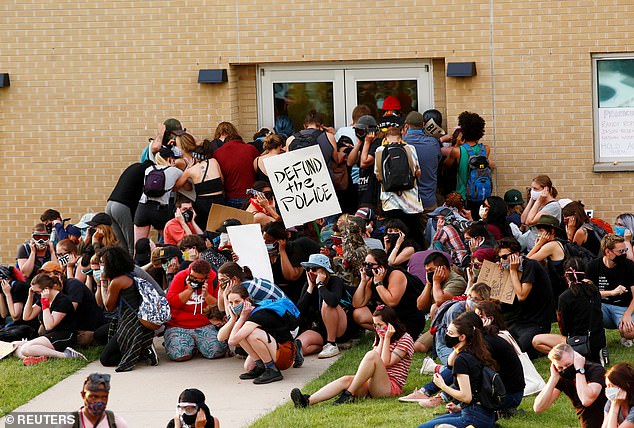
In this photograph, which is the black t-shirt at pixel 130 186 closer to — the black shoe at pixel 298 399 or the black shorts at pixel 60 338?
the black shorts at pixel 60 338

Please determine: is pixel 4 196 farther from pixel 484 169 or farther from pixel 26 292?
pixel 484 169

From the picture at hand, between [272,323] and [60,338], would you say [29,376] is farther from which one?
[272,323]

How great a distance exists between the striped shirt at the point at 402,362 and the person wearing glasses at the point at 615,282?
2585 mm

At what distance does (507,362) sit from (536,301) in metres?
2.50

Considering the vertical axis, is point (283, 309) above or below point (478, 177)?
below

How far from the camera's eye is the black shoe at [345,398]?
37.8 feet

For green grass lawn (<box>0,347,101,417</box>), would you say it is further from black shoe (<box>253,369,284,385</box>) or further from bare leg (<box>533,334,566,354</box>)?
bare leg (<box>533,334,566,354</box>)

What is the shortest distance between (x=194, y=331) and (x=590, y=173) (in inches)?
262

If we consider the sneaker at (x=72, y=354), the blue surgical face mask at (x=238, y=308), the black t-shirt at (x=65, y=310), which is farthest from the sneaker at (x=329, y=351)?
the black t-shirt at (x=65, y=310)

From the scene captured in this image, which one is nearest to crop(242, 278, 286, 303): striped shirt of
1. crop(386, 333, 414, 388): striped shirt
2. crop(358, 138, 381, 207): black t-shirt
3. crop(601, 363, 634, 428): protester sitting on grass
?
crop(386, 333, 414, 388): striped shirt

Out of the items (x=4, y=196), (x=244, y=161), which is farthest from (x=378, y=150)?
(x=4, y=196)

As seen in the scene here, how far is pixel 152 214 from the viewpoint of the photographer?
53.0 feet

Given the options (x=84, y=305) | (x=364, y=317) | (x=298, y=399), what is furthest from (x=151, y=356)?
(x=298, y=399)

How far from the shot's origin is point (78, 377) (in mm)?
13359
